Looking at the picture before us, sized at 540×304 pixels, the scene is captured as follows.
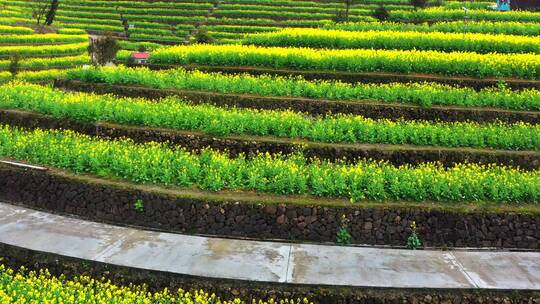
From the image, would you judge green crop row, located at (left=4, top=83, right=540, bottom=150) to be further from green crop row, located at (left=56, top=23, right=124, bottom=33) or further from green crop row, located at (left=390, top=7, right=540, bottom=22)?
green crop row, located at (left=56, top=23, right=124, bottom=33)

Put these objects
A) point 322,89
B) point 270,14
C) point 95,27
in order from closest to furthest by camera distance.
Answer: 1. point 322,89
2. point 95,27
3. point 270,14

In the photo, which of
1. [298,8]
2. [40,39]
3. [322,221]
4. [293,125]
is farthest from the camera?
[298,8]

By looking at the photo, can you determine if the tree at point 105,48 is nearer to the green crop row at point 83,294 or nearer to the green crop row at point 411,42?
the green crop row at point 411,42

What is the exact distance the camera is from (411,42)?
63.1ft

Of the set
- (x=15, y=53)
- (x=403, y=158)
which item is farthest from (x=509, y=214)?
(x=15, y=53)

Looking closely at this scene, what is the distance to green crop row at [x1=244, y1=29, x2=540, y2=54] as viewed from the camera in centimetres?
1866

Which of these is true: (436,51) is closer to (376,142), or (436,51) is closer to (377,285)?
(376,142)

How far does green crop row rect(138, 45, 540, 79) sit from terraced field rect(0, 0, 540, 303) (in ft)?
0.20

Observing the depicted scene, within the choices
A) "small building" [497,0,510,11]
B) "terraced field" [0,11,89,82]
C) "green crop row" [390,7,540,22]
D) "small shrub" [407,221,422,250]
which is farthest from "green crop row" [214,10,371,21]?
"small shrub" [407,221,422,250]

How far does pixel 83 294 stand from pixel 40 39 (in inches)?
1106

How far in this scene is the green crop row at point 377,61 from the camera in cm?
1549

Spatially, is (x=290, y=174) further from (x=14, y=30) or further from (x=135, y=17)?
(x=135, y=17)

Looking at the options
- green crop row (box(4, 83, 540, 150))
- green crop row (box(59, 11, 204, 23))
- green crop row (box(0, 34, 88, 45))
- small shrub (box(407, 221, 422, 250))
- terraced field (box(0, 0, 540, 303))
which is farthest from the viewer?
green crop row (box(59, 11, 204, 23))

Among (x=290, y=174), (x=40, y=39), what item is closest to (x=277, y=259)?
(x=290, y=174)
